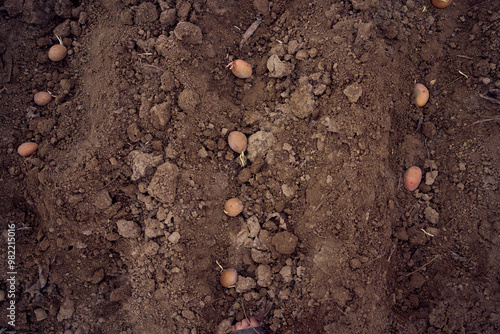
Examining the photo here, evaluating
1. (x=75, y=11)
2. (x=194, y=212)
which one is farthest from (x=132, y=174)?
(x=75, y=11)

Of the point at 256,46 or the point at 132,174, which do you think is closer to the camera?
the point at 132,174

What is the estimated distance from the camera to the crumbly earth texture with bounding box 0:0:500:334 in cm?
262

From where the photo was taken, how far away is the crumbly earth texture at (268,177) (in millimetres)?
2625

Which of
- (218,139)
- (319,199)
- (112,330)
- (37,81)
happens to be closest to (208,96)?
(218,139)

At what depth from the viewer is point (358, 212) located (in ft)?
8.41

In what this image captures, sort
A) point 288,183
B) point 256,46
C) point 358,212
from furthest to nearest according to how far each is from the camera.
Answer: point 256,46, point 288,183, point 358,212

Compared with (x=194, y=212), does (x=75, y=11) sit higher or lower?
higher

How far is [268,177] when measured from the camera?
2.77 m

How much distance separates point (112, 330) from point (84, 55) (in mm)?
2711

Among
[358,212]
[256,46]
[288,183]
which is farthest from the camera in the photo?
[256,46]

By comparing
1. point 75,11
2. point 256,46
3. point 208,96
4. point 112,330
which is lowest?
point 112,330

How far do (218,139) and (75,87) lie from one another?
160cm

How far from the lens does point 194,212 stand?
2.65 metres

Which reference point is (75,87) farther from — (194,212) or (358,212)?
(358,212)
